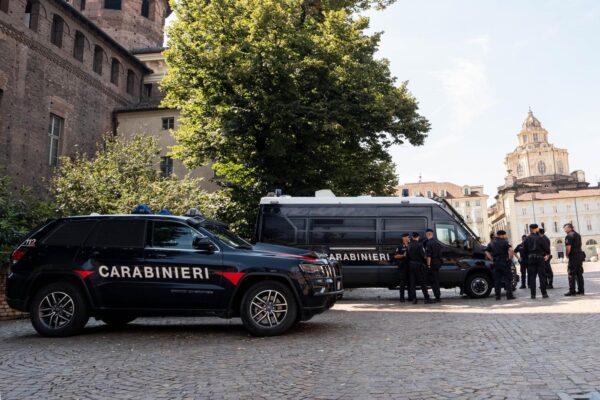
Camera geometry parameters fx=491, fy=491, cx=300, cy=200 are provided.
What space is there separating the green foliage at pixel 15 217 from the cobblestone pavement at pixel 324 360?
2.66m

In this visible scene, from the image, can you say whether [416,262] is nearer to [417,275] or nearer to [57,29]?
[417,275]

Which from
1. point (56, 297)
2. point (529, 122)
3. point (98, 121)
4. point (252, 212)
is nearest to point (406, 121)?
point (252, 212)

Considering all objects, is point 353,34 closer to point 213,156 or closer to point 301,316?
point 213,156

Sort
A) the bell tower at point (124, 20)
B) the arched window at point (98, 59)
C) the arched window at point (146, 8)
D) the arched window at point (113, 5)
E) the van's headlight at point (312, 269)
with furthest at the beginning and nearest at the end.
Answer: the arched window at point (146, 8), the arched window at point (113, 5), the bell tower at point (124, 20), the arched window at point (98, 59), the van's headlight at point (312, 269)

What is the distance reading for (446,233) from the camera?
1412 cm

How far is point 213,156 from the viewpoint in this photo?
19.1 meters

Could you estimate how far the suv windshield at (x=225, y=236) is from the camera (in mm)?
8141

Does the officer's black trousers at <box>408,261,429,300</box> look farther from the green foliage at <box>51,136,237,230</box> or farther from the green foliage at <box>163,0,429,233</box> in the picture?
the green foliage at <box>51,136,237,230</box>

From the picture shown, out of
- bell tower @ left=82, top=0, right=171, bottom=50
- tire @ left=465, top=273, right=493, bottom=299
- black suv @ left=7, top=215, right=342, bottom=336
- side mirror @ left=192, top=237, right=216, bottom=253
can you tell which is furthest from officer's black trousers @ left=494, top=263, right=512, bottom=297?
bell tower @ left=82, top=0, right=171, bottom=50

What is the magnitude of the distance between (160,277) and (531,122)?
14403 centimetres

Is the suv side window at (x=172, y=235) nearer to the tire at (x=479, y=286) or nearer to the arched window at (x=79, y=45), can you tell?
the tire at (x=479, y=286)

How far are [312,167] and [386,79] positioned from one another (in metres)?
6.23

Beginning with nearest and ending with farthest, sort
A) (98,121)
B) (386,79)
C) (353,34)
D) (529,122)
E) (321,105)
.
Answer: (321,105), (353,34), (386,79), (98,121), (529,122)

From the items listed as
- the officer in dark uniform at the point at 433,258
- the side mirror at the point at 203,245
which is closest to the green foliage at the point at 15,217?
the side mirror at the point at 203,245
